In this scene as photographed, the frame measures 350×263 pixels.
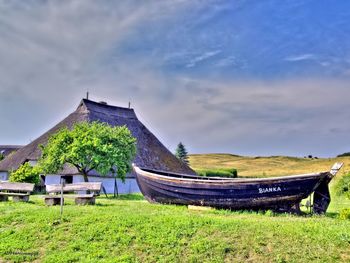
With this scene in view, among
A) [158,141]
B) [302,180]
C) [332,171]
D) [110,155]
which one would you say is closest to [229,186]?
[302,180]

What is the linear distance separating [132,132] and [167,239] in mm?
33415

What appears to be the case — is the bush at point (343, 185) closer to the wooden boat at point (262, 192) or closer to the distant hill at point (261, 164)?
the wooden boat at point (262, 192)

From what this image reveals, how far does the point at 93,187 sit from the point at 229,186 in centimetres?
626

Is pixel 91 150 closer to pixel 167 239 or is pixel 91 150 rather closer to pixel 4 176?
pixel 167 239

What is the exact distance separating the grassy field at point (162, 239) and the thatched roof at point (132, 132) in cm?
2637

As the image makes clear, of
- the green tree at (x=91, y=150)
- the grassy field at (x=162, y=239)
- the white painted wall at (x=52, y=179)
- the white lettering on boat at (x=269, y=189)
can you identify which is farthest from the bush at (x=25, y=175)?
the white lettering on boat at (x=269, y=189)

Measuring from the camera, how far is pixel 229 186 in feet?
56.9

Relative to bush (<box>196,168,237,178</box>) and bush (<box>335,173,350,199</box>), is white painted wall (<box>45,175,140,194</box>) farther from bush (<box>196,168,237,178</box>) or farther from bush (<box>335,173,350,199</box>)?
bush (<box>335,173,350,199</box>)

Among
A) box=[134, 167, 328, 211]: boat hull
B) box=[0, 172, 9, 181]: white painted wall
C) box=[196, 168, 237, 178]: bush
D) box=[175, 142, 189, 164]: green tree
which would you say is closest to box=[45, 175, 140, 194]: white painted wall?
Result: box=[0, 172, 9, 181]: white painted wall

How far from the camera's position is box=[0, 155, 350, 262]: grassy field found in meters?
11.1

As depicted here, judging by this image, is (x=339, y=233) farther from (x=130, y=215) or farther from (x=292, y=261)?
(x=130, y=215)

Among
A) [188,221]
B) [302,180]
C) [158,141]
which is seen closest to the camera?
[188,221]

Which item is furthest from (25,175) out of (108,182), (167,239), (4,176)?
(167,239)

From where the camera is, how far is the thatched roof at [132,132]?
4106 cm
